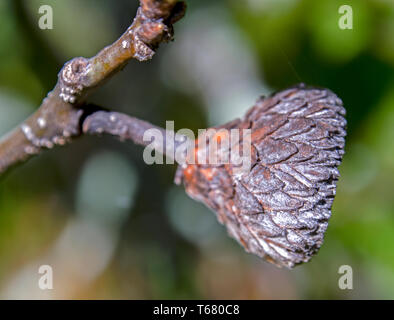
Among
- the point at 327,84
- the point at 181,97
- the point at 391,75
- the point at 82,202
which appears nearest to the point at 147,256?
the point at 82,202

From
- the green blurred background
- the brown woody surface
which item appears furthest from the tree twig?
the green blurred background

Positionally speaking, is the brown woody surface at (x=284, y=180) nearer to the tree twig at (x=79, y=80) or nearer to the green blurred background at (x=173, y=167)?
the tree twig at (x=79, y=80)

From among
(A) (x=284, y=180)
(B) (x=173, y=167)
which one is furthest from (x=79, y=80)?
(B) (x=173, y=167)

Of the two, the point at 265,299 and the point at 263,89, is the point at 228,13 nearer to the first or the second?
the point at 263,89

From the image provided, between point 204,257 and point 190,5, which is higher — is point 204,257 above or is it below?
below

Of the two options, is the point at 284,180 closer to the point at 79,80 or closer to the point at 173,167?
the point at 79,80

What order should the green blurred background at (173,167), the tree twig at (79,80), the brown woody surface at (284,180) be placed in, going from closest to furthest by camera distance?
the tree twig at (79,80), the brown woody surface at (284,180), the green blurred background at (173,167)

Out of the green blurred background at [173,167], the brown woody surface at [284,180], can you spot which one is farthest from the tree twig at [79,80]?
the green blurred background at [173,167]
